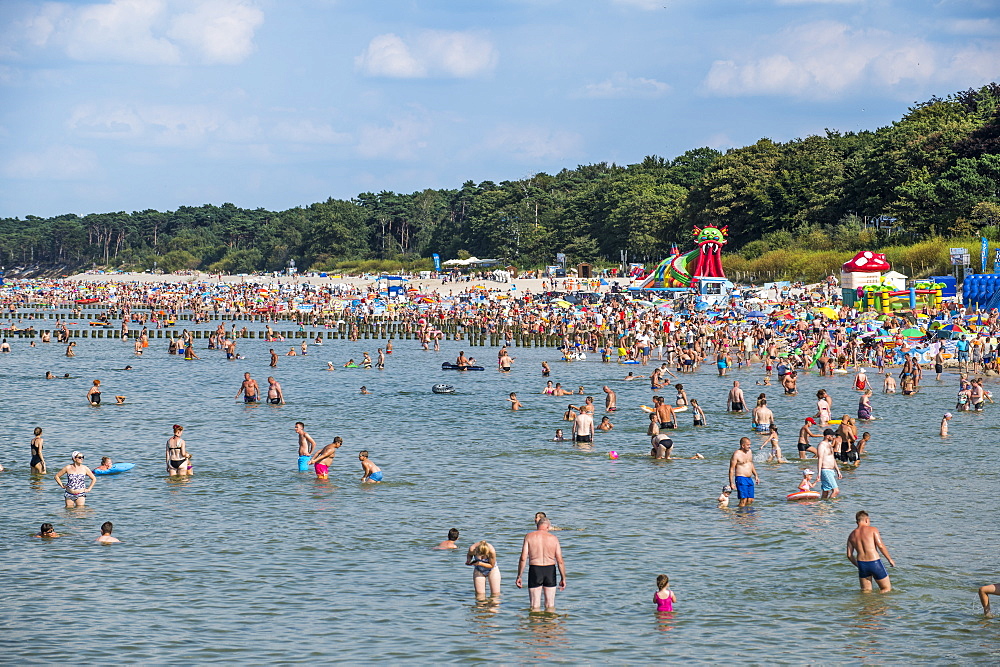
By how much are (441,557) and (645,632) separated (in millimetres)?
4774

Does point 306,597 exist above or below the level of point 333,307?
below

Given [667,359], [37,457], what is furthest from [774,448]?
[667,359]

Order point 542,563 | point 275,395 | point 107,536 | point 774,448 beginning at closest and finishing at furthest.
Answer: point 542,563, point 107,536, point 774,448, point 275,395

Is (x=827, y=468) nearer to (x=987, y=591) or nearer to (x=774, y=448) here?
(x=774, y=448)

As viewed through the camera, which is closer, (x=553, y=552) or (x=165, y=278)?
(x=553, y=552)

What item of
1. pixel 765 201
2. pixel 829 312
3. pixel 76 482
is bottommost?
pixel 76 482

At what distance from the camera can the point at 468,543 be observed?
19844 millimetres

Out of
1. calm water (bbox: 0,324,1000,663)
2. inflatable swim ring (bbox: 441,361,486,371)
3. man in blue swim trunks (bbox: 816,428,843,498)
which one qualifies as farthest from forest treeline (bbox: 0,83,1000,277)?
man in blue swim trunks (bbox: 816,428,843,498)

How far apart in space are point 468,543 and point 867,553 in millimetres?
7035

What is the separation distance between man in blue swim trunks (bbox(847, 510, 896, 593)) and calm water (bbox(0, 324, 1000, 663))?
286 millimetres

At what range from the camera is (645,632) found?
15.2 m

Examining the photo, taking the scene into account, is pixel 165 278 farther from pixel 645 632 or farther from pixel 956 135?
pixel 645 632

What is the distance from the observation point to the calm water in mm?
14859

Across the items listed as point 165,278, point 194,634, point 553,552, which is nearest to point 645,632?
point 553,552
